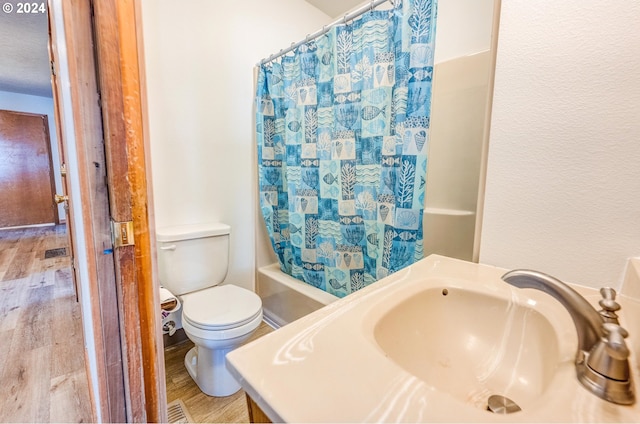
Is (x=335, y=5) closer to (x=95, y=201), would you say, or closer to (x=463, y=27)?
(x=463, y=27)

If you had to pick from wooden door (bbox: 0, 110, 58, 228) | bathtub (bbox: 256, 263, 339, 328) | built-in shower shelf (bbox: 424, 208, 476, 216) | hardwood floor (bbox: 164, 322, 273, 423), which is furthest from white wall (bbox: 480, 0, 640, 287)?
wooden door (bbox: 0, 110, 58, 228)

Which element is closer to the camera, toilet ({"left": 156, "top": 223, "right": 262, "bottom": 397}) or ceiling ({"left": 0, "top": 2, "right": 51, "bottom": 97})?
toilet ({"left": 156, "top": 223, "right": 262, "bottom": 397})

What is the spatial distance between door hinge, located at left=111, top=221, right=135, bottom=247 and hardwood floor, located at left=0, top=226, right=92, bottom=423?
44.9 inches

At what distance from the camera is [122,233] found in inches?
26.4

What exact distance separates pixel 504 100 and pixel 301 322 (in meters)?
0.81

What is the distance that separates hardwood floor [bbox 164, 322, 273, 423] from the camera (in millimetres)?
1264

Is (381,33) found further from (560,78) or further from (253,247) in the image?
(253,247)

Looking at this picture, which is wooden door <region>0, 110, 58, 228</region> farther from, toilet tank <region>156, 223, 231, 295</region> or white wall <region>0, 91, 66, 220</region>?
toilet tank <region>156, 223, 231, 295</region>

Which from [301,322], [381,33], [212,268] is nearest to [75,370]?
[212,268]

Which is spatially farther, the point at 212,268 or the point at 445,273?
the point at 212,268

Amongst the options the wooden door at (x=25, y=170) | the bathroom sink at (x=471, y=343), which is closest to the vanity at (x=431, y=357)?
the bathroom sink at (x=471, y=343)

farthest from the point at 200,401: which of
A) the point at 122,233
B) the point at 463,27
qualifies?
the point at 463,27

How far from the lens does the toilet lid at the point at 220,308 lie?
1274 mm

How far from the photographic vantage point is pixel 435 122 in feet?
5.40
